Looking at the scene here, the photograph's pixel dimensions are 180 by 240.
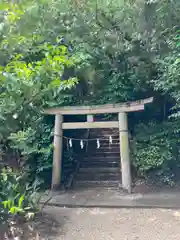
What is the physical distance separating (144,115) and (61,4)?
3.85 m

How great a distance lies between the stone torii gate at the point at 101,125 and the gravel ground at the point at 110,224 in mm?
1317

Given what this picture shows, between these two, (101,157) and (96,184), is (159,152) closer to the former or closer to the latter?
(96,184)

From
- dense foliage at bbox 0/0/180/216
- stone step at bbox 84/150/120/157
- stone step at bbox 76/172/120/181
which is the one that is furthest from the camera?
stone step at bbox 84/150/120/157

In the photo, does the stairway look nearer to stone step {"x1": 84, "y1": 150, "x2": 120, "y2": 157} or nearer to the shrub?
stone step {"x1": 84, "y1": 150, "x2": 120, "y2": 157}

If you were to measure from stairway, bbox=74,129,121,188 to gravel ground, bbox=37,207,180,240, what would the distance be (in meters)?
1.70

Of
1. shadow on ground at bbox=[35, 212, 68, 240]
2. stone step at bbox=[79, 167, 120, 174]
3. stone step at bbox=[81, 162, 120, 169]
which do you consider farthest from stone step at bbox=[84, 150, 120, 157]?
shadow on ground at bbox=[35, 212, 68, 240]

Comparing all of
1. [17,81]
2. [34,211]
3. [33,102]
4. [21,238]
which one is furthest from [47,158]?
[17,81]

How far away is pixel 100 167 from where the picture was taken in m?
8.05

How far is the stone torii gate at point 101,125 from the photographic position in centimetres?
677

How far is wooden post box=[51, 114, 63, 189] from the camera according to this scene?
714cm

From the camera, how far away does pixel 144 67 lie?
747 cm

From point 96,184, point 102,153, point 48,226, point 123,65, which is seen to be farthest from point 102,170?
point 48,226

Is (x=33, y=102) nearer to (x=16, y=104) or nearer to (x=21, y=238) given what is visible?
(x=16, y=104)

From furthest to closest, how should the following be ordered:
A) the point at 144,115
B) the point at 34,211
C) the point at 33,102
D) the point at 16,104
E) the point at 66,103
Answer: the point at 144,115
the point at 66,103
the point at 34,211
the point at 33,102
the point at 16,104
